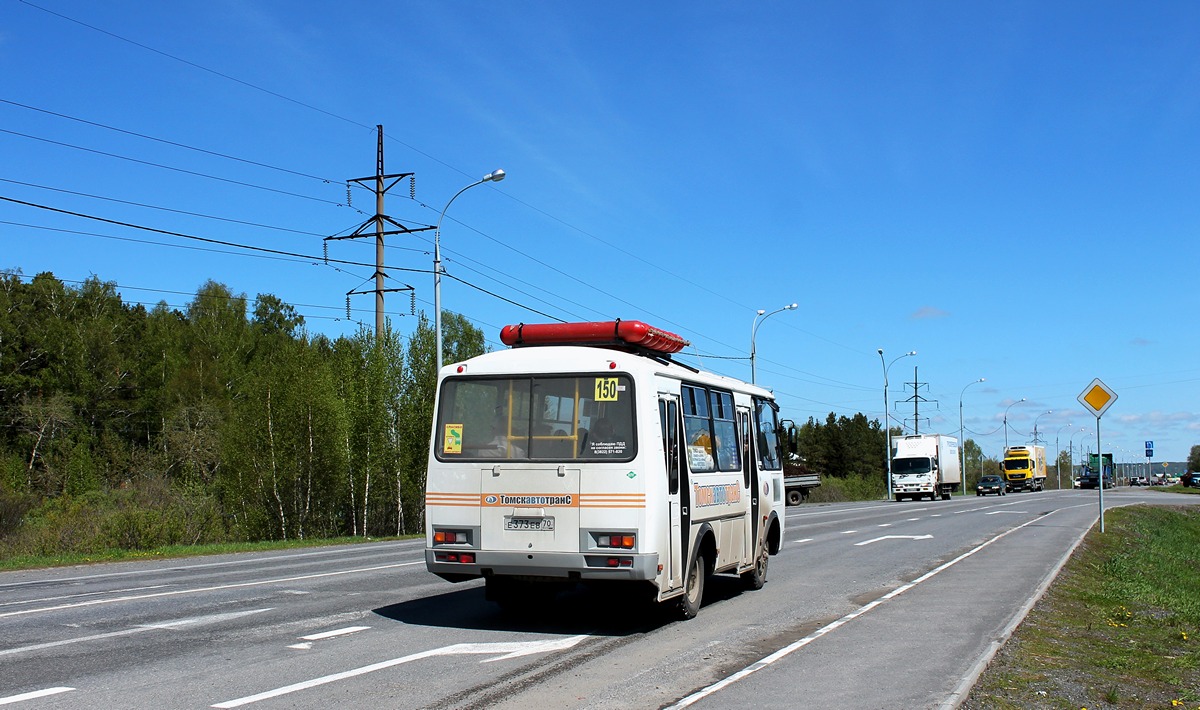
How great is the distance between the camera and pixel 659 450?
10.3m

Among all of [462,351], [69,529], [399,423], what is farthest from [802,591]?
[462,351]

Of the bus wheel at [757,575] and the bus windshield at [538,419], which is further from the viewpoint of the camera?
the bus wheel at [757,575]

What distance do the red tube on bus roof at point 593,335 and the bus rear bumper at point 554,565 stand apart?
2.47m

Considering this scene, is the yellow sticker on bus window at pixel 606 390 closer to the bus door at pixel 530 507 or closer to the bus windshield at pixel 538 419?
the bus windshield at pixel 538 419

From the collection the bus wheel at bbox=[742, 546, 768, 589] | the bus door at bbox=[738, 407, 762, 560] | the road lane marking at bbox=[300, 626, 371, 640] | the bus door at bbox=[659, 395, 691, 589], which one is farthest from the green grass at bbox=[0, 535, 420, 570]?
the bus door at bbox=[659, 395, 691, 589]

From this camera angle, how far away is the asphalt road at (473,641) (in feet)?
24.1

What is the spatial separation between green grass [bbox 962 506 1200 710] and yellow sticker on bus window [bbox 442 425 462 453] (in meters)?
5.44

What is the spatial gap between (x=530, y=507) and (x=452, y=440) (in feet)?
3.82

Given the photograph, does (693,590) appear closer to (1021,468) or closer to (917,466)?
(917,466)

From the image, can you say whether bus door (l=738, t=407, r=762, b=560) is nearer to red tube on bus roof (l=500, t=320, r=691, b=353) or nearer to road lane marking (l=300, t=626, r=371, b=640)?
red tube on bus roof (l=500, t=320, r=691, b=353)

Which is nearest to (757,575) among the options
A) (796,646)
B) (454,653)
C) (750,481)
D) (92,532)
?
(750,481)

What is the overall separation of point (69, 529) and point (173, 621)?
17641mm

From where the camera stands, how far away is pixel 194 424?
60.6m

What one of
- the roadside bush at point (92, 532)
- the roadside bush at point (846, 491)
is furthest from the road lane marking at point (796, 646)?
the roadside bush at point (846, 491)
